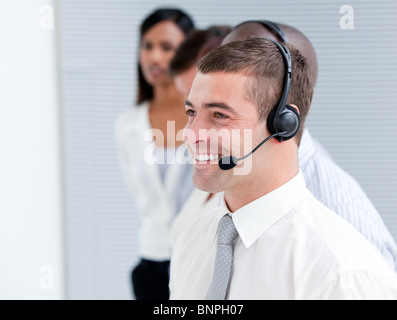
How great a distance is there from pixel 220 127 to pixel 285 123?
0.11m

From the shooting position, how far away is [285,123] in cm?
89

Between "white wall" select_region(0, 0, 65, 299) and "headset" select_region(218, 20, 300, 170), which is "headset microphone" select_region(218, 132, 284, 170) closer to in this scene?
"headset" select_region(218, 20, 300, 170)

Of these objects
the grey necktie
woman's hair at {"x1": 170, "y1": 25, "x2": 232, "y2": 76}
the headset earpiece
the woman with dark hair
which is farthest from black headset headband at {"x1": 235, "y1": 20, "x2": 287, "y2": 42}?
the woman with dark hair

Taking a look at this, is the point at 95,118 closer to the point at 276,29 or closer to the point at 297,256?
the point at 276,29

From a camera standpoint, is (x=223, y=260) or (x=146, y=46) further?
(x=146, y=46)

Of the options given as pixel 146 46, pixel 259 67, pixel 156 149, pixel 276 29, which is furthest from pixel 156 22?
pixel 259 67

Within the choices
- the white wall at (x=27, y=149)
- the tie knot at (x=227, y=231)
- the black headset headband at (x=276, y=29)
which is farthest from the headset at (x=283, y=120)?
the white wall at (x=27, y=149)

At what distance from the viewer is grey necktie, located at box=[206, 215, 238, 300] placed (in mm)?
922

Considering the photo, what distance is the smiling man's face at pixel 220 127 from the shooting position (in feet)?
2.88

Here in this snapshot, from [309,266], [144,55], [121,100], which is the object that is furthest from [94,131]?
[309,266]

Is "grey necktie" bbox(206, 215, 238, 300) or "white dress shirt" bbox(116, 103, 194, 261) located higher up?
"grey necktie" bbox(206, 215, 238, 300)

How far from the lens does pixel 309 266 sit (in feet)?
2.73

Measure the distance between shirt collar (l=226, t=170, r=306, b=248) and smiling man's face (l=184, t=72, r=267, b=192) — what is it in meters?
0.05

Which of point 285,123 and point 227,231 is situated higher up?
point 285,123
